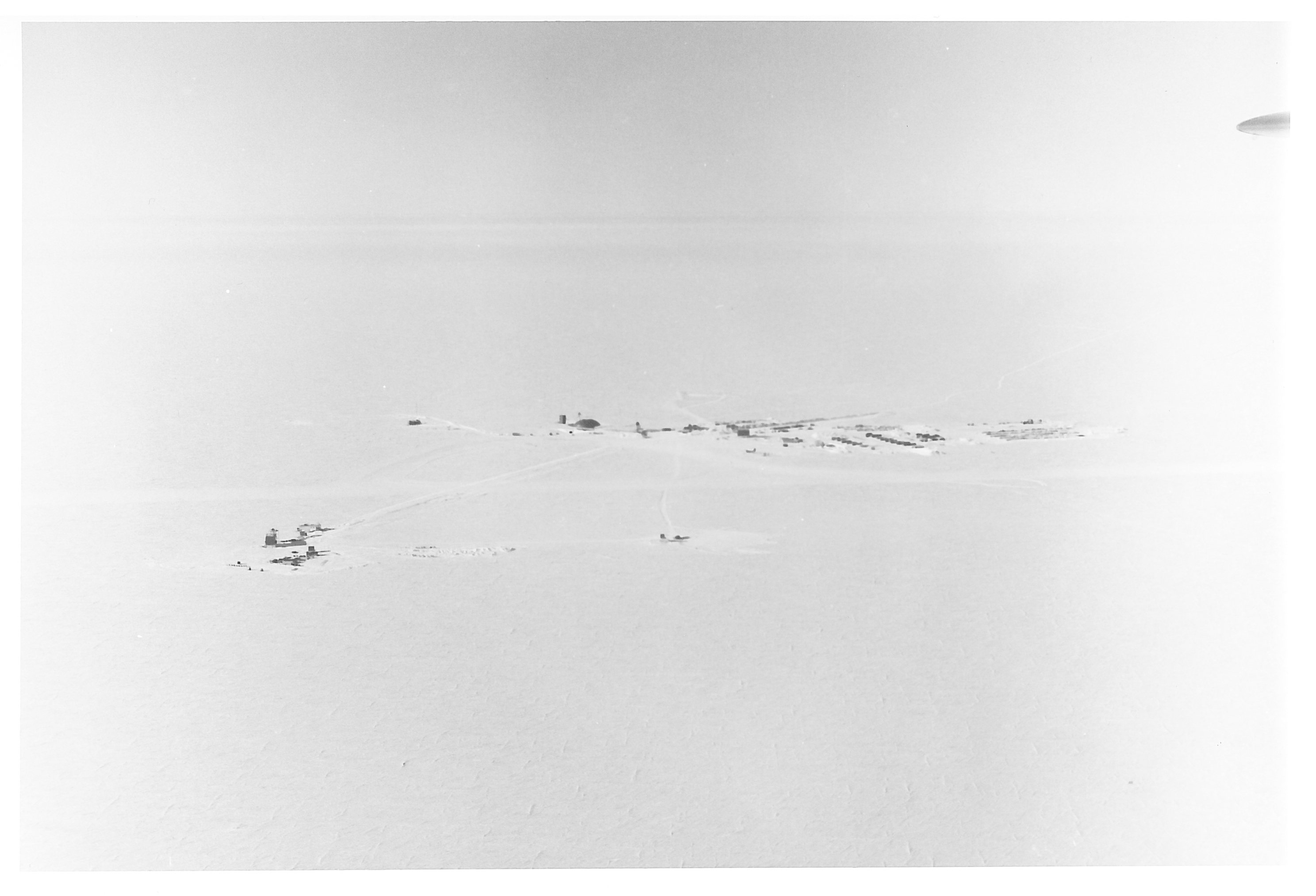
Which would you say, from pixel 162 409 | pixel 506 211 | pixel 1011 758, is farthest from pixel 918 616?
pixel 162 409

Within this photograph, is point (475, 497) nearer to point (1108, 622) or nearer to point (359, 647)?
point (359, 647)

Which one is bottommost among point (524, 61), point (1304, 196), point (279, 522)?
point (279, 522)

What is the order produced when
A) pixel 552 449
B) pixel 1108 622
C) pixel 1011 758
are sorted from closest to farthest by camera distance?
pixel 1011 758 → pixel 1108 622 → pixel 552 449

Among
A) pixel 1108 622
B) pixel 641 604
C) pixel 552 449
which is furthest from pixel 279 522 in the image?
pixel 1108 622

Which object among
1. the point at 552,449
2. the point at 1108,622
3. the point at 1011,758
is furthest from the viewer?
the point at 552,449

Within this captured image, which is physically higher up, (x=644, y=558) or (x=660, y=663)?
(x=644, y=558)

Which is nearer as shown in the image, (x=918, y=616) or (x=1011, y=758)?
(x=1011, y=758)

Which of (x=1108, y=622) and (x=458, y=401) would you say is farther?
(x=458, y=401)

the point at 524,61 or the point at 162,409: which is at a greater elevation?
the point at 524,61

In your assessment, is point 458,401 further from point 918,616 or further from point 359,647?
point 918,616
